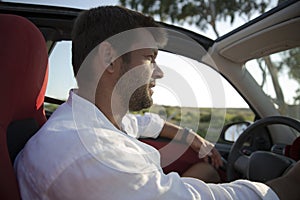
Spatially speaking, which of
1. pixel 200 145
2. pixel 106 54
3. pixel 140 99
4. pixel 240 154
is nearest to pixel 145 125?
pixel 200 145

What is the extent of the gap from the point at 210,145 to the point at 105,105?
136 centimetres

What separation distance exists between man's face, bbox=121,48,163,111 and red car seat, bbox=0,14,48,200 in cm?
31

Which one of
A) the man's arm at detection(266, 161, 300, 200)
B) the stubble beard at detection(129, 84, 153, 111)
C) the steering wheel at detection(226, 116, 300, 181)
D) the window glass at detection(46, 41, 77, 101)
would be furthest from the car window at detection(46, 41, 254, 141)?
the man's arm at detection(266, 161, 300, 200)

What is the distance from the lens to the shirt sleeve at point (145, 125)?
87.9 inches

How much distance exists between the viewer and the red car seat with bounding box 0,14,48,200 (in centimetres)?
117

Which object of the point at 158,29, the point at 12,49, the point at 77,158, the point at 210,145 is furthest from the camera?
the point at 210,145

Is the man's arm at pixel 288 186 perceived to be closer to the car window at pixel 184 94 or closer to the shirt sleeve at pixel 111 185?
the shirt sleeve at pixel 111 185

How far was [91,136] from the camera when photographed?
966 millimetres

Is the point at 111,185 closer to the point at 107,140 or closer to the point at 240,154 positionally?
the point at 107,140

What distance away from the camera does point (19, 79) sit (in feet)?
3.95

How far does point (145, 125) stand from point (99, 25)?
1220mm

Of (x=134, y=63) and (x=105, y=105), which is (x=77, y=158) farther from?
(x=134, y=63)

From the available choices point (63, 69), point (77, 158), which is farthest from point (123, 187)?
point (63, 69)

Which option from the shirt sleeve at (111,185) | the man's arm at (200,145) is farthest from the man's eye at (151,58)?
the man's arm at (200,145)
